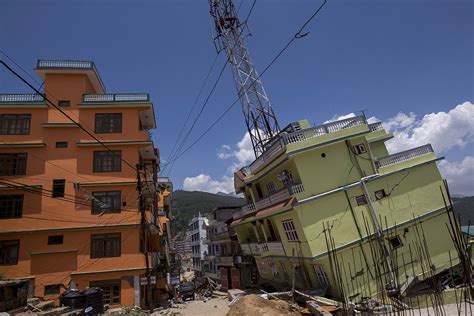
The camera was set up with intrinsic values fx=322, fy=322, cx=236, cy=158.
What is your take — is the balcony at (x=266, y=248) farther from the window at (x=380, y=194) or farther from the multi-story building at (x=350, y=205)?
the window at (x=380, y=194)

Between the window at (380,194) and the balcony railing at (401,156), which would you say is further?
the balcony railing at (401,156)

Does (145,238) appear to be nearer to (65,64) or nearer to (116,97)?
(116,97)

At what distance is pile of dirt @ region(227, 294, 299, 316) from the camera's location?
14170mm

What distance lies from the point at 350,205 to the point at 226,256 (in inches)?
973

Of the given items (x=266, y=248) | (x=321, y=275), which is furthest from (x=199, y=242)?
(x=321, y=275)

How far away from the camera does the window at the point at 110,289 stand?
23.8 m

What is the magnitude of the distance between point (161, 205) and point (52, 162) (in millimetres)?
17380

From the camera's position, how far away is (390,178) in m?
20.6

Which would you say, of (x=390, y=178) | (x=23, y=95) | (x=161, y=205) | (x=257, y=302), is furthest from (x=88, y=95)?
(x=390, y=178)

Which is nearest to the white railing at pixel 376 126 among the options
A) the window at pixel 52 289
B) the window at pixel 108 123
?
the window at pixel 108 123

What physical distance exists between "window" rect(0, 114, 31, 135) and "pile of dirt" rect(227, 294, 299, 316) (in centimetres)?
2203

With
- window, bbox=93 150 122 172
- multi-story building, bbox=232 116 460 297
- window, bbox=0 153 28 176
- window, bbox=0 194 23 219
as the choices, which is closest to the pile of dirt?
multi-story building, bbox=232 116 460 297

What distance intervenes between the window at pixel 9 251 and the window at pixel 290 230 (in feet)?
64.6

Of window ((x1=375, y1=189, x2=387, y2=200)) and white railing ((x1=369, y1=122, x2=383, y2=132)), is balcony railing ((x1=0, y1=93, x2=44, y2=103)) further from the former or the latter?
white railing ((x1=369, y1=122, x2=383, y2=132))
